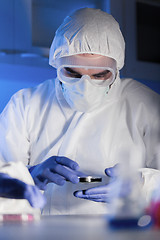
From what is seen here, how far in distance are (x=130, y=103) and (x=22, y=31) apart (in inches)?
30.9

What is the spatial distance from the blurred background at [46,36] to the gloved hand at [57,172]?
0.85 metres

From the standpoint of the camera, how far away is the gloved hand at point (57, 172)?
135 cm

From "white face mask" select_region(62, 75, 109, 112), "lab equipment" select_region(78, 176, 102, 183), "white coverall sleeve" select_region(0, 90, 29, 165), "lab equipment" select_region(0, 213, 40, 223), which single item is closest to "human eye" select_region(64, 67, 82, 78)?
"white face mask" select_region(62, 75, 109, 112)

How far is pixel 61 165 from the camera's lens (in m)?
1.38

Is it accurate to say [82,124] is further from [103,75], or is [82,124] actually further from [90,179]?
[90,179]

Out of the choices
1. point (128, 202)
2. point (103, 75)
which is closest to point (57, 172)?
point (103, 75)

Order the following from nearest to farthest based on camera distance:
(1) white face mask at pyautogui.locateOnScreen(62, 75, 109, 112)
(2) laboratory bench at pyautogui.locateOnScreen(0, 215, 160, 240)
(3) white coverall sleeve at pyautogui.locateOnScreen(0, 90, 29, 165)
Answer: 1. (2) laboratory bench at pyautogui.locateOnScreen(0, 215, 160, 240)
2. (1) white face mask at pyautogui.locateOnScreen(62, 75, 109, 112)
3. (3) white coverall sleeve at pyautogui.locateOnScreen(0, 90, 29, 165)

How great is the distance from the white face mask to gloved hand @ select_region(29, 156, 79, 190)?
31cm

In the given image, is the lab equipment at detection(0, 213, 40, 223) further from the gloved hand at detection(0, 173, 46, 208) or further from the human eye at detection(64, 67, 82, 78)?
the human eye at detection(64, 67, 82, 78)

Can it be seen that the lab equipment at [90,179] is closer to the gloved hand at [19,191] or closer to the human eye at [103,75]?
the gloved hand at [19,191]

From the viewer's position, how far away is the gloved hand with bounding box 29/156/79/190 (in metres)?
1.35

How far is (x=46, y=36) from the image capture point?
2.25m

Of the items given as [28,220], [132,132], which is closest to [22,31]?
[132,132]

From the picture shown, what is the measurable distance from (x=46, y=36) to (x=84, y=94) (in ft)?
Answer: 2.66
